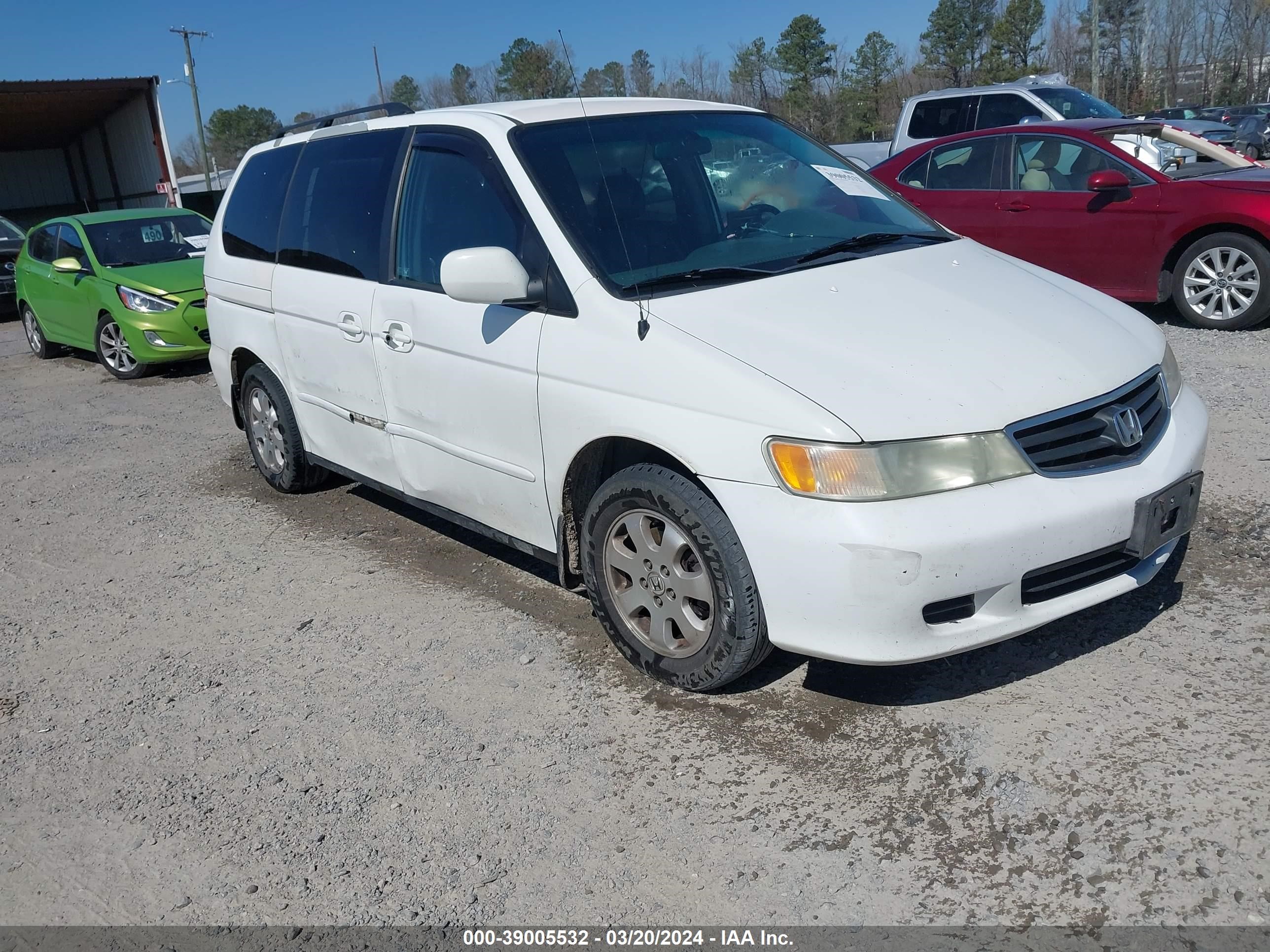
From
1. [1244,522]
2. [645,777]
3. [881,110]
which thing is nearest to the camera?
[645,777]

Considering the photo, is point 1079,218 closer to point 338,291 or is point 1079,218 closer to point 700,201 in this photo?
point 700,201

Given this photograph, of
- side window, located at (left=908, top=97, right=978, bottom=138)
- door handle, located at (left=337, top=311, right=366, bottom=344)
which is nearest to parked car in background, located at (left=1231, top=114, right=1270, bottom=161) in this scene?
side window, located at (left=908, top=97, right=978, bottom=138)

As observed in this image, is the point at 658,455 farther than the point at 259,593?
No

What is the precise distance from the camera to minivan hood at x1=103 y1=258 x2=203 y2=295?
10102 millimetres

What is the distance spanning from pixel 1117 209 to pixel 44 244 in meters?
10.7

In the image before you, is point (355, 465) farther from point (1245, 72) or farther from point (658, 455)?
point (1245, 72)

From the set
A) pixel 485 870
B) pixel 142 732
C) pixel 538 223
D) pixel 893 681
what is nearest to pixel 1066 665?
pixel 893 681

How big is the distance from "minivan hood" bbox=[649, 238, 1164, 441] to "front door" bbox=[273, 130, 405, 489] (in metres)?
1.62

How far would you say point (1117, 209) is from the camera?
8148 millimetres

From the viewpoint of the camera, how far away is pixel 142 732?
3.62m

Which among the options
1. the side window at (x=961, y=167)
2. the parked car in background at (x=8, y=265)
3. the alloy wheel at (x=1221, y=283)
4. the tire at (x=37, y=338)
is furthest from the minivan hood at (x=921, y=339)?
the parked car in background at (x=8, y=265)

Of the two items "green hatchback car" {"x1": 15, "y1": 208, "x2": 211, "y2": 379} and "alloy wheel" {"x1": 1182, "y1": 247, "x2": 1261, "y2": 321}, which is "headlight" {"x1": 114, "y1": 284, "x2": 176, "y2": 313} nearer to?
"green hatchback car" {"x1": 15, "y1": 208, "x2": 211, "y2": 379}

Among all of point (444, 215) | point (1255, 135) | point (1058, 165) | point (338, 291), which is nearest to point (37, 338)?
point (338, 291)

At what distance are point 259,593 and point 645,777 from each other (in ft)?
7.71
